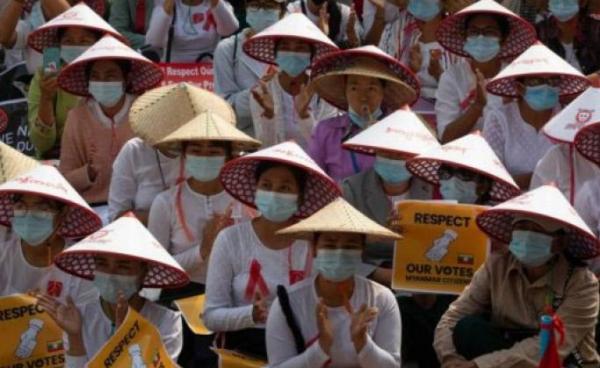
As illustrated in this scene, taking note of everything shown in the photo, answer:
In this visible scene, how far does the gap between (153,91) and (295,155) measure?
1.94 m

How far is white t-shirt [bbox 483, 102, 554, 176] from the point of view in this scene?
36.9 ft

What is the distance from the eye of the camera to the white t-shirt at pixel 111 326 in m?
9.32

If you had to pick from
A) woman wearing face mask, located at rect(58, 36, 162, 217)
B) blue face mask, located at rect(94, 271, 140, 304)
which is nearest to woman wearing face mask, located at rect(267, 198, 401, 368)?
blue face mask, located at rect(94, 271, 140, 304)

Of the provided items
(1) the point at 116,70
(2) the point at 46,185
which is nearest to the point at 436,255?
(2) the point at 46,185

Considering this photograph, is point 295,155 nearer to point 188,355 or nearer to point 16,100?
point 188,355

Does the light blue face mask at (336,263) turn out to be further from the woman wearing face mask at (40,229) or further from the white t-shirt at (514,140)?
the white t-shirt at (514,140)

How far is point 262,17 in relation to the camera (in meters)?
13.0

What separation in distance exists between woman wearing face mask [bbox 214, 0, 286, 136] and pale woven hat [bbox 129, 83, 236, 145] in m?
1.10

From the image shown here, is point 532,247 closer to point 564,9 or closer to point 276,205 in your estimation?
point 276,205

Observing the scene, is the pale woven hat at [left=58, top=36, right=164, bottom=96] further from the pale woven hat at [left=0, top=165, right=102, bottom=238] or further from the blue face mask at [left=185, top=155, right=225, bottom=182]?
the pale woven hat at [left=0, top=165, right=102, bottom=238]

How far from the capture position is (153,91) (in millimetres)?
11703

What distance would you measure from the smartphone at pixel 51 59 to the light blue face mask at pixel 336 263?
12.4 ft

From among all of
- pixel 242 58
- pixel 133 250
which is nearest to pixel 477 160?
pixel 133 250

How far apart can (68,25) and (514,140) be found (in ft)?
9.66
